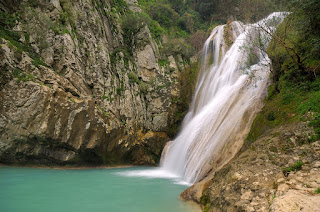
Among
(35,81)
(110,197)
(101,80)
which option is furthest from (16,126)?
(110,197)

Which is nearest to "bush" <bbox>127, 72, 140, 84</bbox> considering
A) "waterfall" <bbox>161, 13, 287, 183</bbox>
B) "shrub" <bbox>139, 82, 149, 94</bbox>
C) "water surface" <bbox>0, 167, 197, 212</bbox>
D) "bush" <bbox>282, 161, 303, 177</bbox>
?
"shrub" <bbox>139, 82, 149, 94</bbox>

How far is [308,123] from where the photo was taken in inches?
217

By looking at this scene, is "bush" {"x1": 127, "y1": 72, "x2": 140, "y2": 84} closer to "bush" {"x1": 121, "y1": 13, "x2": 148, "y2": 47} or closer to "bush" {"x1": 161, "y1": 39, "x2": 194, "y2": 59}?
"bush" {"x1": 121, "y1": 13, "x2": 148, "y2": 47}

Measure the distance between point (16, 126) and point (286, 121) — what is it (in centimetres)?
1231

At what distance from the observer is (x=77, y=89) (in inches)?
486

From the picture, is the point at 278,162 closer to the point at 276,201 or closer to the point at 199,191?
the point at 276,201

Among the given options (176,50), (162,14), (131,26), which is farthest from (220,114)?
(162,14)

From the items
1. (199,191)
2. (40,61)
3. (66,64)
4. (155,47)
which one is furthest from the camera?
(155,47)

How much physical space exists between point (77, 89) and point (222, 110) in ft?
29.4

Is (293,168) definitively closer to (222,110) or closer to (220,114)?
(220,114)

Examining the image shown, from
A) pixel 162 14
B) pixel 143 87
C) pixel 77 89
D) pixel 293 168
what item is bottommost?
pixel 293 168

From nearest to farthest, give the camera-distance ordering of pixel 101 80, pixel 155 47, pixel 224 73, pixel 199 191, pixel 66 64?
pixel 199 191, pixel 66 64, pixel 101 80, pixel 224 73, pixel 155 47

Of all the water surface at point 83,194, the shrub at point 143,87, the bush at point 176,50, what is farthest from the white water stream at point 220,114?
the shrub at point 143,87

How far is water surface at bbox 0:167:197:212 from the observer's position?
578 cm
